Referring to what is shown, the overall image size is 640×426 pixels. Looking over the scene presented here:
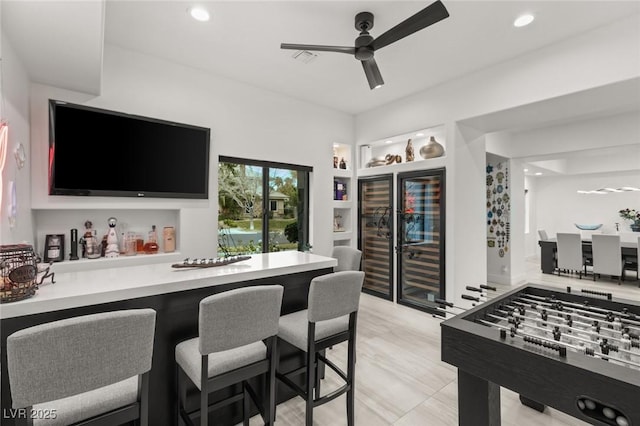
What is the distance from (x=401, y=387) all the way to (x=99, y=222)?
3.27 m

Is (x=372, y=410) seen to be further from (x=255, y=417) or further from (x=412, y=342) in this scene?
(x=412, y=342)

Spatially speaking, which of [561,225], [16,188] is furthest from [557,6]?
[561,225]

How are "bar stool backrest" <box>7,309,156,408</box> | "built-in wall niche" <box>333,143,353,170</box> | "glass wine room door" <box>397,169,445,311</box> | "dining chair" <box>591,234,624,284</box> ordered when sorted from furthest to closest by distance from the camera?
"dining chair" <box>591,234,624,284</box>
"built-in wall niche" <box>333,143,353,170</box>
"glass wine room door" <box>397,169,445,311</box>
"bar stool backrest" <box>7,309,156,408</box>

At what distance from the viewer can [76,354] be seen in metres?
1.03

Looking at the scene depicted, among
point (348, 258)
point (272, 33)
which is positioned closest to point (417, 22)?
point (272, 33)

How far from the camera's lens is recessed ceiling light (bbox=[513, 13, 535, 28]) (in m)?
2.57

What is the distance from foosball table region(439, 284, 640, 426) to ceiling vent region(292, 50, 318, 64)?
9.46ft

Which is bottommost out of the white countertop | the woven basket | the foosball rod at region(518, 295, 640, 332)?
the foosball rod at region(518, 295, 640, 332)

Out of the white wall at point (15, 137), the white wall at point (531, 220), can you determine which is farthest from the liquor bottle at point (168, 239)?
the white wall at point (531, 220)

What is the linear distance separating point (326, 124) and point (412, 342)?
11.3ft

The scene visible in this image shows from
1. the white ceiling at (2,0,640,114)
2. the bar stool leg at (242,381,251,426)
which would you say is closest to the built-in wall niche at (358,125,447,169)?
the white ceiling at (2,0,640,114)

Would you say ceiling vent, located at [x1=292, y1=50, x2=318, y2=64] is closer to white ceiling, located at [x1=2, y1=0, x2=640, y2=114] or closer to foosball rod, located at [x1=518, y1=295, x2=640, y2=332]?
white ceiling, located at [x1=2, y1=0, x2=640, y2=114]

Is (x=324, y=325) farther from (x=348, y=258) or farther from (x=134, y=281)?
(x=348, y=258)

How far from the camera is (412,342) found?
328 centimetres
